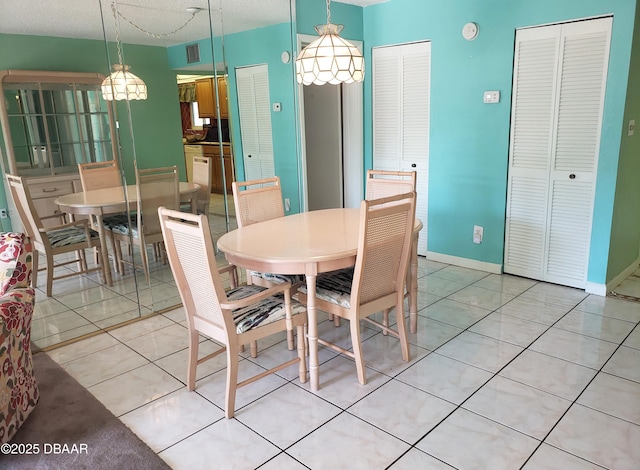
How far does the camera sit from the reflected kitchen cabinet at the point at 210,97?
3.69 meters

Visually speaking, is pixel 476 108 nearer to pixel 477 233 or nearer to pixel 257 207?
pixel 477 233

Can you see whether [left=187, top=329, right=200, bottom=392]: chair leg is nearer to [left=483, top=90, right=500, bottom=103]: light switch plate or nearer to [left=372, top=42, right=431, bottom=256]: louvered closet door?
[left=372, top=42, right=431, bottom=256]: louvered closet door

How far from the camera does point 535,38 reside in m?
3.52

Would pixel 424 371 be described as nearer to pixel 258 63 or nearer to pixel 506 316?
pixel 506 316

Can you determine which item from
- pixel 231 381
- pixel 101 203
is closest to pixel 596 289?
pixel 231 381

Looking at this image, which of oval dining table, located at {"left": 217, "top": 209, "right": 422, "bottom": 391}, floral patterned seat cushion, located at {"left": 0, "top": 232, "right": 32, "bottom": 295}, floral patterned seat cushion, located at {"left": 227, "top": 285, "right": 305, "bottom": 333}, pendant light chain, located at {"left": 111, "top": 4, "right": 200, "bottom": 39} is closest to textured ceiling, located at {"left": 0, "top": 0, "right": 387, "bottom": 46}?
pendant light chain, located at {"left": 111, "top": 4, "right": 200, "bottom": 39}

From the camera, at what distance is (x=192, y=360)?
7.98 ft

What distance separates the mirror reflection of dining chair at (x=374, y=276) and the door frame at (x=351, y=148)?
1.99 meters

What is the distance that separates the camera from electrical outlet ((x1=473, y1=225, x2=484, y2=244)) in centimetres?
413

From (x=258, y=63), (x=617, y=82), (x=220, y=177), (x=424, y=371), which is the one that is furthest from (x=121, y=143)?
(x=617, y=82)

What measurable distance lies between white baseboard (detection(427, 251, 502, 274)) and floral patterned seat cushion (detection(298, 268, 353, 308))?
187 cm

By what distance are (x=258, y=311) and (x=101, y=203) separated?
5.05 ft

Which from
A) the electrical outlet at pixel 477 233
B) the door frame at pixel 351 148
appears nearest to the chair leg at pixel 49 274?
the door frame at pixel 351 148

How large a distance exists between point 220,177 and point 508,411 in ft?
8.90
